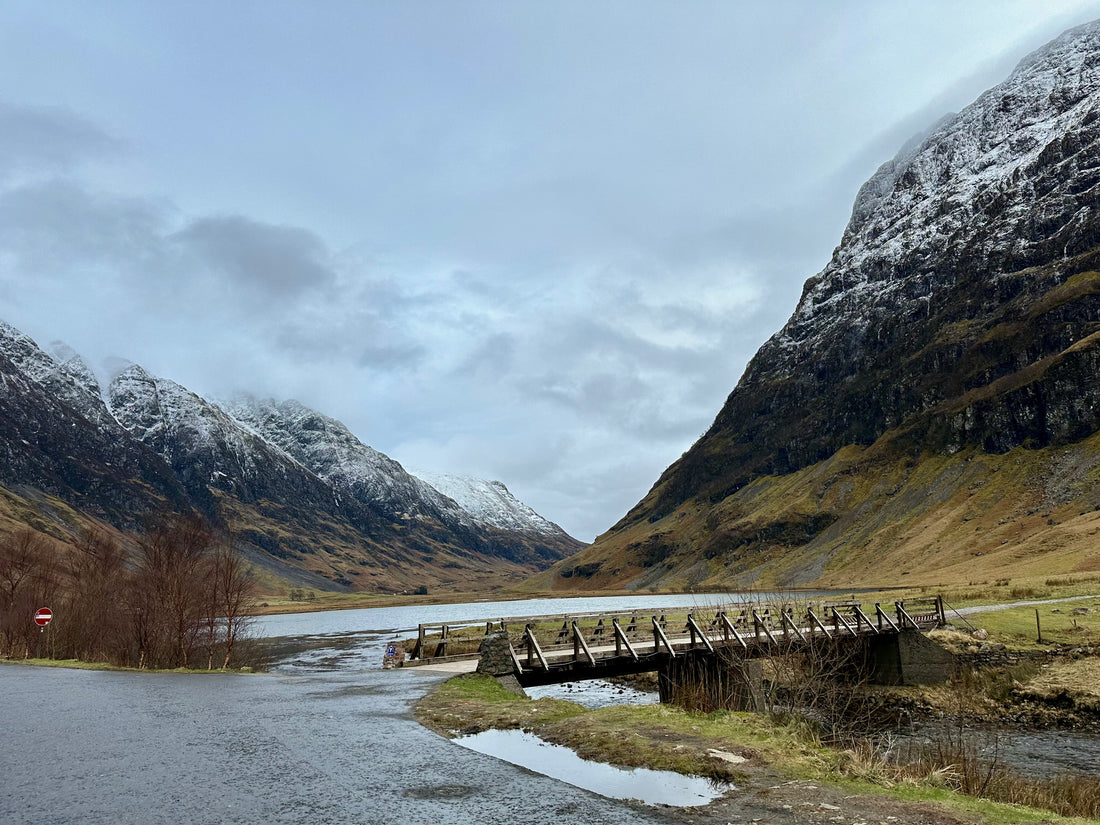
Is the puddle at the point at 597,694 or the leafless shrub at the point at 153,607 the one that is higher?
the leafless shrub at the point at 153,607

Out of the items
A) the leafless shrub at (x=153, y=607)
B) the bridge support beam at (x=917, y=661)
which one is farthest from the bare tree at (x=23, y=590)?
the bridge support beam at (x=917, y=661)

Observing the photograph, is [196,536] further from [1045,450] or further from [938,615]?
[1045,450]

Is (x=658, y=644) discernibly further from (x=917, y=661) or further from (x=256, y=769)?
(x=256, y=769)

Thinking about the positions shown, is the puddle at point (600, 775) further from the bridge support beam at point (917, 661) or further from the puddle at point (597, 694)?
the bridge support beam at point (917, 661)

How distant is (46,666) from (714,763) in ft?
143

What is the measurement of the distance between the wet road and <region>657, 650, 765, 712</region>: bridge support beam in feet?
32.7

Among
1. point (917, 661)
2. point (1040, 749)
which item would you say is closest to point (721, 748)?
point (1040, 749)

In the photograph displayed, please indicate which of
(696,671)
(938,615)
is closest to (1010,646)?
(938,615)

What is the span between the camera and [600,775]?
12.8 m

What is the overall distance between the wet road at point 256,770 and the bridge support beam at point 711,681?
9959mm

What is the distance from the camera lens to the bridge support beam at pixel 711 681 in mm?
25609

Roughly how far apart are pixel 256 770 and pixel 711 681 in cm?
2247

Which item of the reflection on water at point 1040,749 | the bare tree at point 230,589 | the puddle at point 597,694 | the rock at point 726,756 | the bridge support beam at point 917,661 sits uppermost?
the bare tree at point 230,589

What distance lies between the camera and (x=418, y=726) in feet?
59.9
